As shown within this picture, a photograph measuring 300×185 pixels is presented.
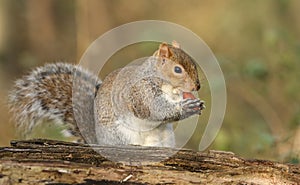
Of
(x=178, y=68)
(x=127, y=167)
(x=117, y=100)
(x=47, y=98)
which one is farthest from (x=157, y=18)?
(x=127, y=167)

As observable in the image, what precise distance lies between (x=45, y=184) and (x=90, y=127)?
97 centimetres

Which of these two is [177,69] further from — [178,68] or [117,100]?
[117,100]

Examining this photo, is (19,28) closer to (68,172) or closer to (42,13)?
(42,13)

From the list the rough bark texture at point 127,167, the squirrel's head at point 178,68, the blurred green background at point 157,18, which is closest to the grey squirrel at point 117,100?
the squirrel's head at point 178,68

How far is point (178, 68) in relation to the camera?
2.71 metres

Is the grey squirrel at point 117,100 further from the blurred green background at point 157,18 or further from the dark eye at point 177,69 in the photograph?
the blurred green background at point 157,18

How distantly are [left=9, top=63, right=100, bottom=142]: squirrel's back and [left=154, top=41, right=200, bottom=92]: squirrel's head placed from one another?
1.44 feet

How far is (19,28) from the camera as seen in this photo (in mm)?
7617

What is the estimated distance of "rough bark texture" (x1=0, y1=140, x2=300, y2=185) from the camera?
2.02m

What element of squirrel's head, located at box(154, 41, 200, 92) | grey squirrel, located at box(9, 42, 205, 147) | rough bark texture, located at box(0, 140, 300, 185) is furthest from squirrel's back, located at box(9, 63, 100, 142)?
rough bark texture, located at box(0, 140, 300, 185)

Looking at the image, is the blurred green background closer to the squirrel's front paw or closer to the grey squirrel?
the grey squirrel

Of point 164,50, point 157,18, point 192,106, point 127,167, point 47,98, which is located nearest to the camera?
point 127,167

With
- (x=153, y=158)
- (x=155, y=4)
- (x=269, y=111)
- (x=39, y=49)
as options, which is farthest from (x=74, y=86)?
(x=155, y=4)

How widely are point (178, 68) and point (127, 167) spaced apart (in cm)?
69
